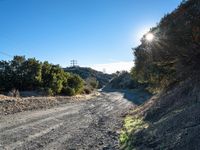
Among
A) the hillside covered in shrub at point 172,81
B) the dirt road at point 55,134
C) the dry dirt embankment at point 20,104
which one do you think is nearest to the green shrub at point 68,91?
the dry dirt embankment at point 20,104

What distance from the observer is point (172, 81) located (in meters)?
25.5

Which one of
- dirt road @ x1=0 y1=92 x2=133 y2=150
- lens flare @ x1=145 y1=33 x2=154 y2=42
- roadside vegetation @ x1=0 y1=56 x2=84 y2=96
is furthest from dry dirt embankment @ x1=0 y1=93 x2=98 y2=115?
lens flare @ x1=145 y1=33 x2=154 y2=42

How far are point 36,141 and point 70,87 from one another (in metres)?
39.4

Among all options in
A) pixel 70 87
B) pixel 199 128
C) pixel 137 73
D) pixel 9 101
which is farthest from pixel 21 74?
pixel 199 128

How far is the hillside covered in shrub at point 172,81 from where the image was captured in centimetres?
1231

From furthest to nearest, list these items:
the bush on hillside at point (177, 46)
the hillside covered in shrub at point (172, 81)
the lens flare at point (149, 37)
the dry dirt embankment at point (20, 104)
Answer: the dry dirt embankment at point (20, 104), the lens flare at point (149, 37), the bush on hillside at point (177, 46), the hillside covered in shrub at point (172, 81)

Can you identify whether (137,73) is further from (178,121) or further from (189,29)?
(178,121)

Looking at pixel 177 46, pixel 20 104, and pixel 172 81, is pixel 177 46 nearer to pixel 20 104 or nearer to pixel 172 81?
pixel 172 81

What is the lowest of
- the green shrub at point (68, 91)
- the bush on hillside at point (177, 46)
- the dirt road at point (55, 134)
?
the dirt road at point (55, 134)

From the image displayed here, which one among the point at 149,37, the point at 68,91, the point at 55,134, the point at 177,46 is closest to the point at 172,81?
the point at 149,37

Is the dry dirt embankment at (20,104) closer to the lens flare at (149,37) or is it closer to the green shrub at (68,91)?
the lens flare at (149,37)

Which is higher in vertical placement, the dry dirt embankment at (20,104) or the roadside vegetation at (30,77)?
the roadside vegetation at (30,77)

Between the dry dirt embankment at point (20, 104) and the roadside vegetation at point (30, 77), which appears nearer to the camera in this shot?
the dry dirt embankment at point (20, 104)

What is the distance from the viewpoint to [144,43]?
91.2 ft
